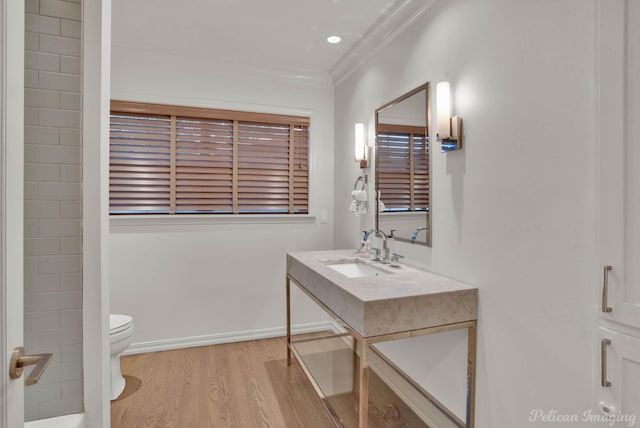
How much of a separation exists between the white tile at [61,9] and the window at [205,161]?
165 cm

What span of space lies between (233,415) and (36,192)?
63.8 inches

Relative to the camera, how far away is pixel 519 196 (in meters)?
1.44

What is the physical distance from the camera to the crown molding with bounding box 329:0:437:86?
2.08 m

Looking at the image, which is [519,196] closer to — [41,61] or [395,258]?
[395,258]

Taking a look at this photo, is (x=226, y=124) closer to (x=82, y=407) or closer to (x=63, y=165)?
(x=63, y=165)

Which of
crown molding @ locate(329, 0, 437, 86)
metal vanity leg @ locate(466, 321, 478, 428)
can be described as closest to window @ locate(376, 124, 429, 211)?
crown molding @ locate(329, 0, 437, 86)

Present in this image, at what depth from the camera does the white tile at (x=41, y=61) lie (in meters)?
1.22

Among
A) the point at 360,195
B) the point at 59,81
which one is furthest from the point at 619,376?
the point at 59,81

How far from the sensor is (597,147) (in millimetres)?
1140

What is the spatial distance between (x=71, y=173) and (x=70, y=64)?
1.33ft

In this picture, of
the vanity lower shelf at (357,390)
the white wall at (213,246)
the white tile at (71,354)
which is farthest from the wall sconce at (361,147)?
the white tile at (71,354)

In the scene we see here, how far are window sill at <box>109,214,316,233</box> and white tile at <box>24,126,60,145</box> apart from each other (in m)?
1.64

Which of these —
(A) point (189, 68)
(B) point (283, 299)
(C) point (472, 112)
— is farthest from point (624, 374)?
(A) point (189, 68)

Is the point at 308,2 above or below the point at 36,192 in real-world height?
above
